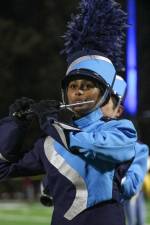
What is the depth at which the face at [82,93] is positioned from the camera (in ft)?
8.61

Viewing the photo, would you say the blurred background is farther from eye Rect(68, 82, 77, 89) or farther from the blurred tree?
eye Rect(68, 82, 77, 89)

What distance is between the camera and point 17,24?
18.5 metres

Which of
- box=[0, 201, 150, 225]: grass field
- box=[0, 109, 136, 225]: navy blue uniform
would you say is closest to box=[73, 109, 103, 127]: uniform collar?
box=[0, 109, 136, 225]: navy blue uniform

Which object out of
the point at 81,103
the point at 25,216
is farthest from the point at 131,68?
the point at 81,103

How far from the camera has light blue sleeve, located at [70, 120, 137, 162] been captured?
2.49 meters

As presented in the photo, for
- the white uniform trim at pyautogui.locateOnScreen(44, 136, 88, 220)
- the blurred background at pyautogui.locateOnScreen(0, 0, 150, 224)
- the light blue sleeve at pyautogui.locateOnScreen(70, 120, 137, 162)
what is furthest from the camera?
the blurred background at pyautogui.locateOnScreen(0, 0, 150, 224)

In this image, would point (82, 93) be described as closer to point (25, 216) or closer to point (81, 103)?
point (81, 103)

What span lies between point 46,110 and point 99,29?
1.49 feet

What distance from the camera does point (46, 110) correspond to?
256 cm

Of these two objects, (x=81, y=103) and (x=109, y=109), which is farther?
(x=109, y=109)

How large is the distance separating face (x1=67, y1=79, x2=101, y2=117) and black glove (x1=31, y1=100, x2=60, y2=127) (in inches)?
3.2

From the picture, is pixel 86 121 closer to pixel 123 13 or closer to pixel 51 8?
pixel 123 13

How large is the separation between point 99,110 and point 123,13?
1.49 feet

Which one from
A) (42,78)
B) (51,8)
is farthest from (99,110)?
(51,8)
